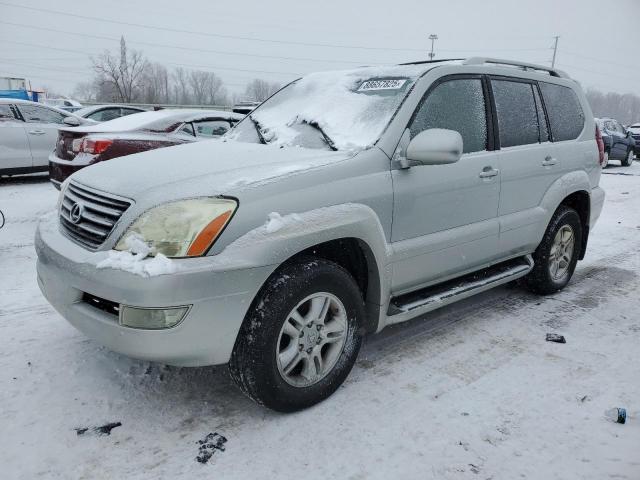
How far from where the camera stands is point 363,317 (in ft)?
9.14

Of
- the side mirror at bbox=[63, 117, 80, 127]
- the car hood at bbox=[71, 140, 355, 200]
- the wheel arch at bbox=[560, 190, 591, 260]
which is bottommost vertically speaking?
the wheel arch at bbox=[560, 190, 591, 260]

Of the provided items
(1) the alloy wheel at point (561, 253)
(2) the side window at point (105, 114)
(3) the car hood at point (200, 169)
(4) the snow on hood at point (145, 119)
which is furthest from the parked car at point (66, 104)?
(1) the alloy wheel at point (561, 253)

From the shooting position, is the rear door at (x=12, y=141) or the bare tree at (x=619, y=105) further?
the bare tree at (x=619, y=105)

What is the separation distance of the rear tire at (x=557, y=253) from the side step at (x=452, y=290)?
209mm

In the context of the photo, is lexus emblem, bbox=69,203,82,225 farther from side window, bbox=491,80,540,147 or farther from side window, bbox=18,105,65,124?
side window, bbox=18,105,65,124

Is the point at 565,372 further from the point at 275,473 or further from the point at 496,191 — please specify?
the point at 275,473

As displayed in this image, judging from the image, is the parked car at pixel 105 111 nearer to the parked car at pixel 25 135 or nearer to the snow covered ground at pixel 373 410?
the parked car at pixel 25 135

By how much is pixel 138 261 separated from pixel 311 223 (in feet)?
2.66

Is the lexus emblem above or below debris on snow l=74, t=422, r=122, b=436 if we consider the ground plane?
above

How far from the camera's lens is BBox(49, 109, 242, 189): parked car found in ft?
19.9

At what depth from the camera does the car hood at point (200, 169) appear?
238 cm

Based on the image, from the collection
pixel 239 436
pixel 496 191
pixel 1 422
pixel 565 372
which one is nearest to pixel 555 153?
pixel 496 191

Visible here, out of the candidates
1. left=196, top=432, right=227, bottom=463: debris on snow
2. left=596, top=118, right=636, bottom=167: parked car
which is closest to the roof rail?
left=196, top=432, right=227, bottom=463: debris on snow

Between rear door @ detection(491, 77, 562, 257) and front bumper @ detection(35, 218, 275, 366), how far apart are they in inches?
83.2
